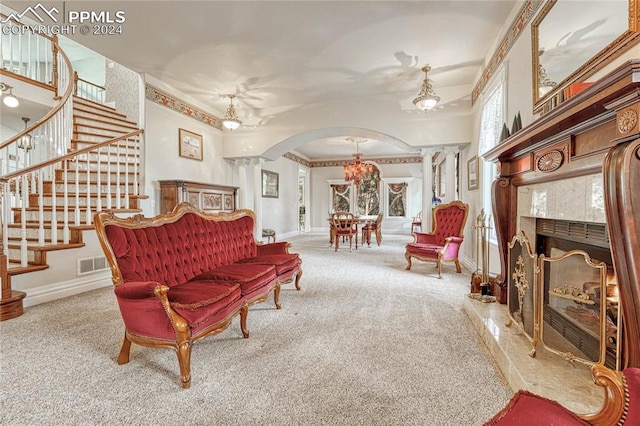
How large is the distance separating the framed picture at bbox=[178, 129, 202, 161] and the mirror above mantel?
5269 millimetres

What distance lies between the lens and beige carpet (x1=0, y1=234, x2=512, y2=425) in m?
1.42

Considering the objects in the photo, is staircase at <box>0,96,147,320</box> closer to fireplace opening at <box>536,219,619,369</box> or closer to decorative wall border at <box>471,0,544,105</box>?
fireplace opening at <box>536,219,619,369</box>

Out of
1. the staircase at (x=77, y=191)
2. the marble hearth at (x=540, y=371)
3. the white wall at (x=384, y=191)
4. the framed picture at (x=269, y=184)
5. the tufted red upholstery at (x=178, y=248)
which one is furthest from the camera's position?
the white wall at (x=384, y=191)

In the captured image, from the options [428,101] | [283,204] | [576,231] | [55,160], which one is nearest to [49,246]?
[55,160]

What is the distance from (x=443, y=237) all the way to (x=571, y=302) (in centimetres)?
335

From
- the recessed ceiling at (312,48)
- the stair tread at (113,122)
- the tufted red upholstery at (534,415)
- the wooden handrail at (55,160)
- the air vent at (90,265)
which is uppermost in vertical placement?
the recessed ceiling at (312,48)

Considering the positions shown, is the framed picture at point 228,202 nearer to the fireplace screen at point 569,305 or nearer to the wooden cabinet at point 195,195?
the wooden cabinet at point 195,195

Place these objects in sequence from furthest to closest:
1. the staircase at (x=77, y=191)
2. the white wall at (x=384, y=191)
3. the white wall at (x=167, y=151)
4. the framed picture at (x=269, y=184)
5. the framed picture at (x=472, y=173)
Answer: the white wall at (x=384, y=191), the framed picture at (x=269, y=184), the white wall at (x=167, y=151), the framed picture at (x=472, y=173), the staircase at (x=77, y=191)

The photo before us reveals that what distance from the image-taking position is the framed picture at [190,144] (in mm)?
5337

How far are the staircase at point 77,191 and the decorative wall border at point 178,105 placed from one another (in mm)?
767

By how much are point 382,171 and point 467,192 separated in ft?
19.3

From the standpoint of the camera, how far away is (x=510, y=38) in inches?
124

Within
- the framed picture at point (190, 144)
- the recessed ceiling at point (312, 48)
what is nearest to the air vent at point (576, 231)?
the recessed ceiling at point (312, 48)

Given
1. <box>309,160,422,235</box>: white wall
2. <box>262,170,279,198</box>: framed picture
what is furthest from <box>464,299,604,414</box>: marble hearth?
<box>309,160,422,235</box>: white wall
